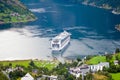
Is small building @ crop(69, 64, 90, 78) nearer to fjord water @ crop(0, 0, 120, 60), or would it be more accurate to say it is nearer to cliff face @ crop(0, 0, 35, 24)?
fjord water @ crop(0, 0, 120, 60)

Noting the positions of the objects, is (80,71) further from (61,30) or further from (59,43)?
(61,30)

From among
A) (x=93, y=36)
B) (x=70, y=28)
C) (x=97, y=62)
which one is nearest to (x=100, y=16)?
(x=70, y=28)

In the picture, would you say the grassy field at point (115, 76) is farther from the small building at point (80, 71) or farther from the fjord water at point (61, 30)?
the fjord water at point (61, 30)

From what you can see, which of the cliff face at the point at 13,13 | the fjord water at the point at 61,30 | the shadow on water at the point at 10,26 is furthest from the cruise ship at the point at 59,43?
the cliff face at the point at 13,13

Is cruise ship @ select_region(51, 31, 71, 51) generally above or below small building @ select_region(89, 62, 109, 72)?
below

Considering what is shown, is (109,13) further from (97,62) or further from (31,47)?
(97,62)

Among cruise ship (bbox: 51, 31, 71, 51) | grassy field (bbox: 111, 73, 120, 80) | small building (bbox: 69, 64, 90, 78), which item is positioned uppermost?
grassy field (bbox: 111, 73, 120, 80)

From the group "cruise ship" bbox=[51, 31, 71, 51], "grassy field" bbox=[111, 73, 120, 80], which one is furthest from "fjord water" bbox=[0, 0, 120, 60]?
"grassy field" bbox=[111, 73, 120, 80]
